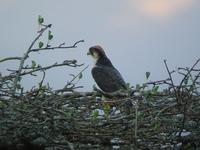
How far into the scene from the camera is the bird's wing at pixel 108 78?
902 centimetres

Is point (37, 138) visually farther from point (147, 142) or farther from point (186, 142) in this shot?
point (186, 142)

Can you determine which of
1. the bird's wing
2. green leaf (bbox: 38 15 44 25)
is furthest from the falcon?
green leaf (bbox: 38 15 44 25)

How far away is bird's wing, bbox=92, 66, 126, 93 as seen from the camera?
902 cm

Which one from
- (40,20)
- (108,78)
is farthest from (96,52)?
(40,20)

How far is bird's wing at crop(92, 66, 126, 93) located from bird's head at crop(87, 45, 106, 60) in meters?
0.55

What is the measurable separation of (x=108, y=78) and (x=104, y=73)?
338 millimetres

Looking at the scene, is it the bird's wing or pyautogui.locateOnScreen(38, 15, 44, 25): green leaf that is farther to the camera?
the bird's wing

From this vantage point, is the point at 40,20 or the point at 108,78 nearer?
the point at 40,20

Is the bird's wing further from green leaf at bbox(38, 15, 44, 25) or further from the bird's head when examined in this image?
green leaf at bbox(38, 15, 44, 25)

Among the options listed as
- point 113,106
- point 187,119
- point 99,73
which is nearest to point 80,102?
point 113,106

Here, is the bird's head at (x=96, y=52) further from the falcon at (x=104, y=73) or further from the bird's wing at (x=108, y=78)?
the bird's wing at (x=108, y=78)

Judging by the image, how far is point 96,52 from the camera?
35.2 feet

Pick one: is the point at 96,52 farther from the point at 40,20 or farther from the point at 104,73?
the point at 40,20

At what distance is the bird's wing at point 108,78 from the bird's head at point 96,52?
21.5 inches
